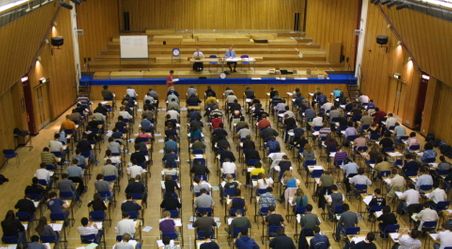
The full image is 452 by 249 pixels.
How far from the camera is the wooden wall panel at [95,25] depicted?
27.2 m

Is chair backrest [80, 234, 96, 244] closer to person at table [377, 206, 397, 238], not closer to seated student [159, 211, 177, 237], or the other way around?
seated student [159, 211, 177, 237]

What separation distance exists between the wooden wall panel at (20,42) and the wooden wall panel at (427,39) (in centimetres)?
1259

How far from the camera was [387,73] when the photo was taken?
24375 millimetres

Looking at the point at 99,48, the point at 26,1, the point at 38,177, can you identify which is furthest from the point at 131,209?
the point at 99,48

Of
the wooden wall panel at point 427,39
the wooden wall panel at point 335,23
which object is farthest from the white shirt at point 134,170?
the wooden wall panel at point 335,23

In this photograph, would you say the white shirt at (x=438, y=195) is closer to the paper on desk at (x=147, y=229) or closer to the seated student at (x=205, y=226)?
the seated student at (x=205, y=226)

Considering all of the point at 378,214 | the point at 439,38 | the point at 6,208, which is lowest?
the point at 6,208

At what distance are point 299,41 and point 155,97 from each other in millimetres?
12641

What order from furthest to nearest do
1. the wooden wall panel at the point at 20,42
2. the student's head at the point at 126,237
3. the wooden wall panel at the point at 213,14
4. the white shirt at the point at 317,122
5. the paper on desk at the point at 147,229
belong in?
the wooden wall panel at the point at 213,14 < the white shirt at the point at 317,122 < the wooden wall panel at the point at 20,42 < the paper on desk at the point at 147,229 < the student's head at the point at 126,237

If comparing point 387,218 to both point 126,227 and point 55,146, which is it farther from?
point 55,146

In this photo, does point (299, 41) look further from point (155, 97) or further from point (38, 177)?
point (38, 177)

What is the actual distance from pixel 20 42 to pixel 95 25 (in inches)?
506

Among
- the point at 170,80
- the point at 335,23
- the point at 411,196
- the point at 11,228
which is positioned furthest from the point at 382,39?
the point at 11,228

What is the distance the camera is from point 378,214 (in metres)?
13.0
